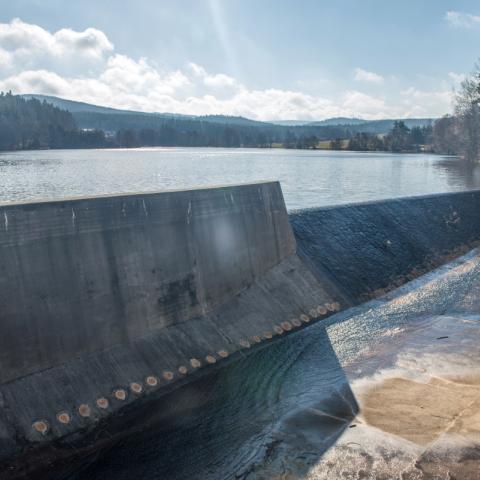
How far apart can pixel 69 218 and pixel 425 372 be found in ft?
38.1

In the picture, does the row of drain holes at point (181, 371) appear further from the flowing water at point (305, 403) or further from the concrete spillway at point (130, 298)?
the flowing water at point (305, 403)

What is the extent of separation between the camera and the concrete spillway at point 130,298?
12.1 metres

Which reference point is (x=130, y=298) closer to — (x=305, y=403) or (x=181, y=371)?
(x=181, y=371)

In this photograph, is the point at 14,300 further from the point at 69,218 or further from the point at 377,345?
the point at 377,345

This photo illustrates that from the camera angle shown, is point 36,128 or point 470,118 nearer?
point 470,118

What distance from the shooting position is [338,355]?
55.8ft

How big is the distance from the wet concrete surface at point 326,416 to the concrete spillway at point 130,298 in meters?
0.90

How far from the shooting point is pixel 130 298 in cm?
1485

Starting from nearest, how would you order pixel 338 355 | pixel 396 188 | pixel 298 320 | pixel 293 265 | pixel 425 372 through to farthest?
pixel 425 372
pixel 338 355
pixel 298 320
pixel 293 265
pixel 396 188

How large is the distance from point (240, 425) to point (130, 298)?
491 cm

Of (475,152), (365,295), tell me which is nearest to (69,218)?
(365,295)

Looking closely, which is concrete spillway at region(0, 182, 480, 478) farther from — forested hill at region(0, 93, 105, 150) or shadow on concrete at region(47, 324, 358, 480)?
forested hill at region(0, 93, 105, 150)

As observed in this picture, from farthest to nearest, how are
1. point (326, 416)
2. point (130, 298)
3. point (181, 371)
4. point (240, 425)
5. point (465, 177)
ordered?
point (465, 177) < point (130, 298) < point (181, 371) < point (326, 416) < point (240, 425)

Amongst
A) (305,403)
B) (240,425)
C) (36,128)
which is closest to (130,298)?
(240,425)
